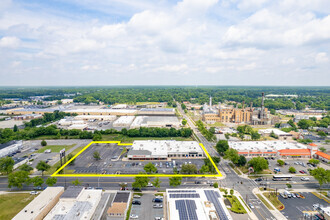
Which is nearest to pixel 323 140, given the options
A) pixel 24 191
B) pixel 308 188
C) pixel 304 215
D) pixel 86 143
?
pixel 308 188

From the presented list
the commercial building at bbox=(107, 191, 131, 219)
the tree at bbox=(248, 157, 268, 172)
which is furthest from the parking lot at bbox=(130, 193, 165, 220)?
the tree at bbox=(248, 157, 268, 172)

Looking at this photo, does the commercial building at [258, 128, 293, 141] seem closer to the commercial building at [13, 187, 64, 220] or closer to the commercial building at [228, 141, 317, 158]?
the commercial building at [228, 141, 317, 158]

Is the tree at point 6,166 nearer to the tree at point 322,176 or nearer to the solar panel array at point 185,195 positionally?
the solar panel array at point 185,195

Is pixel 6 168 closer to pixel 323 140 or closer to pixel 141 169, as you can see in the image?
pixel 141 169

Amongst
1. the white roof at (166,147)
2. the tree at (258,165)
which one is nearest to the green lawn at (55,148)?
the white roof at (166,147)

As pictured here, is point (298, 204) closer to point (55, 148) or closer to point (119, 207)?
point (119, 207)

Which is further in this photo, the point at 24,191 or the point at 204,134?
the point at 204,134

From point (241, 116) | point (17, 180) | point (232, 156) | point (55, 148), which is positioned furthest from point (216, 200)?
point (241, 116)
